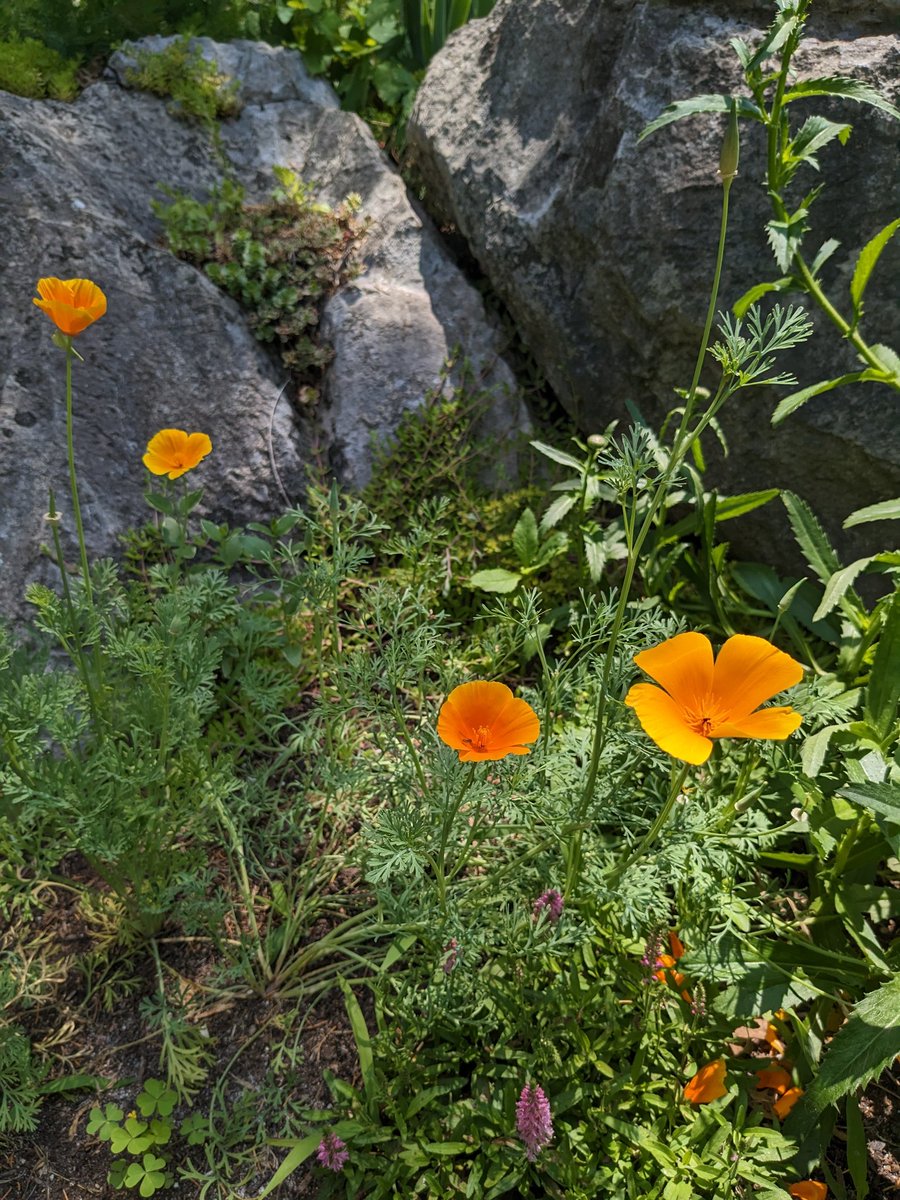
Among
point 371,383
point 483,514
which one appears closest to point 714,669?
point 483,514

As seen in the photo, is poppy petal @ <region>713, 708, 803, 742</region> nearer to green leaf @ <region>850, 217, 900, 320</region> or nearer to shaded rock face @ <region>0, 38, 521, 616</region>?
green leaf @ <region>850, 217, 900, 320</region>

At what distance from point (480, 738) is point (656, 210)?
5.70 ft

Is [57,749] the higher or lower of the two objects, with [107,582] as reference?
lower

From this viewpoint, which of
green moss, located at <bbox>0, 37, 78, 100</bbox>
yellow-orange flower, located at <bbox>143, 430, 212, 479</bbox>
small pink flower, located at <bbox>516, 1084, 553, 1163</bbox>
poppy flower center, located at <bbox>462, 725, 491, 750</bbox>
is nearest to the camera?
poppy flower center, located at <bbox>462, 725, 491, 750</bbox>

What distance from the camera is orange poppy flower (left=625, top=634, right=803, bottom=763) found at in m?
1.14

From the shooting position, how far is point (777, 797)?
5.73ft

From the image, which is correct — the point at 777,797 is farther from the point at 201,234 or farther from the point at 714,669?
the point at 201,234

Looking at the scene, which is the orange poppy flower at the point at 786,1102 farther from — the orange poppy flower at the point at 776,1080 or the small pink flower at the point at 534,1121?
the small pink flower at the point at 534,1121

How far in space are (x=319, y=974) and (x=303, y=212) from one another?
8.12 feet

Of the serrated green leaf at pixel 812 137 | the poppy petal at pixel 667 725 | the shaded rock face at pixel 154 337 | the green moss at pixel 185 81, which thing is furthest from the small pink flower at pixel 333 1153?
the green moss at pixel 185 81

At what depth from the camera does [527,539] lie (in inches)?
96.9

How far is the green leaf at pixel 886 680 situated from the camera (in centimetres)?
162

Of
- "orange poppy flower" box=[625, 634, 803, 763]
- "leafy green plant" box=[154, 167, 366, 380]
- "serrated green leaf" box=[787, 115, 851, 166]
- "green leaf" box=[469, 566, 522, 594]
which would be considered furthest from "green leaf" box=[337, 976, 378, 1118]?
"leafy green plant" box=[154, 167, 366, 380]

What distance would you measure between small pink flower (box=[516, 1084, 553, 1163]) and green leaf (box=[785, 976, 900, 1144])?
44 centimetres
